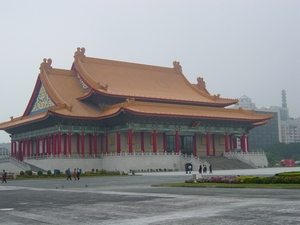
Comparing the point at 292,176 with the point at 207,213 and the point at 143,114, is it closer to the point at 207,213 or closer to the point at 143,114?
the point at 207,213

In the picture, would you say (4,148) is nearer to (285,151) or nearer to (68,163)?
(285,151)

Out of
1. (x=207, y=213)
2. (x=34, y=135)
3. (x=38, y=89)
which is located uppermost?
(x=38, y=89)

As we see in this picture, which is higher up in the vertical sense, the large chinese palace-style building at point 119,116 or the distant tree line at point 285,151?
the large chinese palace-style building at point 119,116

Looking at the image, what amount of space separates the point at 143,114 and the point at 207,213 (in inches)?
1726

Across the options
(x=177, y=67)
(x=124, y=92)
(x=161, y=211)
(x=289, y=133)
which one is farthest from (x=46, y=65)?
(x=289, y=133)

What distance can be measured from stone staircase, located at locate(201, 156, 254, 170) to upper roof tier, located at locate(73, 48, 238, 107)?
32.3ft

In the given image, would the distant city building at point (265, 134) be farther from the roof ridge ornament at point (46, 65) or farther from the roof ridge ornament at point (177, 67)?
the roof ridge ornament at point (46, 65)

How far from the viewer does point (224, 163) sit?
60.2 meters

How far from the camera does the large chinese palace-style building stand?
5941cm

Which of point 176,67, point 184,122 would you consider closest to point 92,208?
point 184,122

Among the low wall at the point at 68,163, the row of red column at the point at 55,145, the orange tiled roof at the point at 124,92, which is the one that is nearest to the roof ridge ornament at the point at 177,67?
the orange tiled roof at the point at 124,92

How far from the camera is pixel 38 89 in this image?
225 feet

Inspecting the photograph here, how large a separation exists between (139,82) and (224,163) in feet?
60.1

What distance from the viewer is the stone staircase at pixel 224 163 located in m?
58.5
